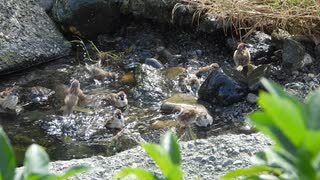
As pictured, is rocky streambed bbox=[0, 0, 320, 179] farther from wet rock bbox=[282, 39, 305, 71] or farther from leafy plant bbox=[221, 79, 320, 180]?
leafy plant bbox=[221, 79, 320, 180]

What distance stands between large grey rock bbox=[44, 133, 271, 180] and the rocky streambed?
101 cm

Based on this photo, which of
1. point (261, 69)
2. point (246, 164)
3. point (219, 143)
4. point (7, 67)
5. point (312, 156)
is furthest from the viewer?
point (7, 67)

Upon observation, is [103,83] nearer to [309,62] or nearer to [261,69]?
[261,69]

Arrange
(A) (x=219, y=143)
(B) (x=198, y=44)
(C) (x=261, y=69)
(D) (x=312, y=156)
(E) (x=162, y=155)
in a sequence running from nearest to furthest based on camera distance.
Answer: (D) (x=312, y=156) → (E) (x=162, y=155) → (A) (x=219, y=143) → (C) (x=261, y=69) → (B) (x=198, y=44)

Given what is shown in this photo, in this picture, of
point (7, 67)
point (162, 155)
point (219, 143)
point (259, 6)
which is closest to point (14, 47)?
point (7, 67)

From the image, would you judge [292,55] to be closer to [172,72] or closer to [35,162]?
[172,72]

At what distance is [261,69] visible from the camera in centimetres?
720

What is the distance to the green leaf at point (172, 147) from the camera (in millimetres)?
1255

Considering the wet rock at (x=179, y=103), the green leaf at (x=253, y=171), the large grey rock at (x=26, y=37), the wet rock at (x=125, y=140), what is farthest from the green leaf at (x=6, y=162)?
the large grey rock at (x=26, y=37)

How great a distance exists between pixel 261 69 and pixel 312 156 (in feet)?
20.6

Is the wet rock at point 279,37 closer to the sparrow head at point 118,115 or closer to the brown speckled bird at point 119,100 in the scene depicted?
the brown speckled bird at point 119,100

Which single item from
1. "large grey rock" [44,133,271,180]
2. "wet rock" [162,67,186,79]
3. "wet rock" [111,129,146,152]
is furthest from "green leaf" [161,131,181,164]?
"wet rock" [162,67,186,79]

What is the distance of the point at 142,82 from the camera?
7.43m

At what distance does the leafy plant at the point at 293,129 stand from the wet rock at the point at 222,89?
5.70m
